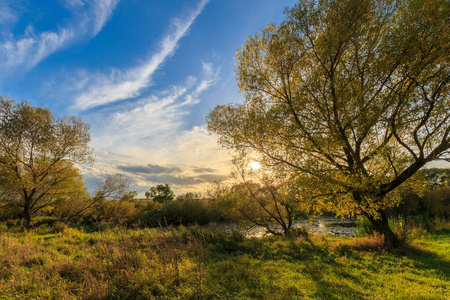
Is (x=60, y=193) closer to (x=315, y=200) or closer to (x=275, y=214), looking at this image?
(x=275, y=214)

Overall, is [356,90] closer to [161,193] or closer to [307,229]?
[307,229]

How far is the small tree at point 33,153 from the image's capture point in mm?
18812

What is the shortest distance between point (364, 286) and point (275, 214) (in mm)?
13069

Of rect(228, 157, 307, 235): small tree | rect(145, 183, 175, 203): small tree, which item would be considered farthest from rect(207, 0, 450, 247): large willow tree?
rect(145, 183, 175, 203): small tree

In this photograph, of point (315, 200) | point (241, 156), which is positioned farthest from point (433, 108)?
point (241, 156)

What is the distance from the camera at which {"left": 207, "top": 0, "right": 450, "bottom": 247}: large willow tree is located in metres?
8.69

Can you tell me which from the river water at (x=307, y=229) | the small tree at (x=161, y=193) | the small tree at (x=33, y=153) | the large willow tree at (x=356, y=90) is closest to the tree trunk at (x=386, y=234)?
the large willow tree at (x=356, y=90)

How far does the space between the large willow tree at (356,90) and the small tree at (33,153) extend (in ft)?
65.4

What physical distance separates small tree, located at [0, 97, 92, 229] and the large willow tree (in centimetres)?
1993

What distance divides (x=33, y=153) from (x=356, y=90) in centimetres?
2685

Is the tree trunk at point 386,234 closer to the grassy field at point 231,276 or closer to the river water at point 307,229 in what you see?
the grassy field at point 231,276

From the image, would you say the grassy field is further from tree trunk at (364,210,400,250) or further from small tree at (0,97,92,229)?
small tree at (0,97,92,229)

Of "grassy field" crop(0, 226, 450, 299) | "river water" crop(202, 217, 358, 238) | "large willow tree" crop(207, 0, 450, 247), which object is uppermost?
"large willow tree" crop(207, 0, 450, 247)

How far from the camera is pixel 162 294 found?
5.74m
